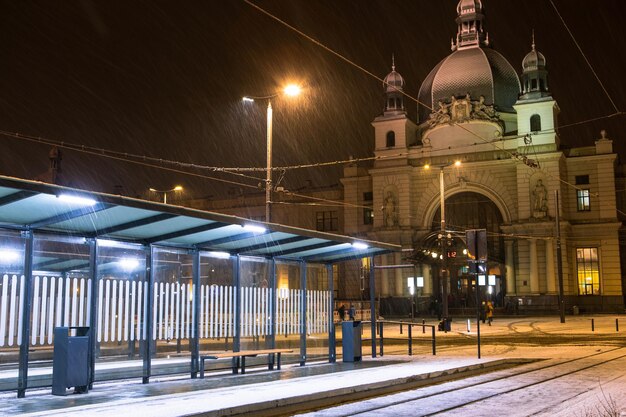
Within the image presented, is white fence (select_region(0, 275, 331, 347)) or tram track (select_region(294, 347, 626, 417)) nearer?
tram track (select_region(294, 347, 626, 417))

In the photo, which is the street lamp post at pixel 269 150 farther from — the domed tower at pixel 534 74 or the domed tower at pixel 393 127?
the domed tower at pixel 534 74

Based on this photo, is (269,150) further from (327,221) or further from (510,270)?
(327,221)

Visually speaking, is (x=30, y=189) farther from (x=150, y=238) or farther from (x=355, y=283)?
(x=355, y=283)

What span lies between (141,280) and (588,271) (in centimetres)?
5295

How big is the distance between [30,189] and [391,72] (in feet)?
210

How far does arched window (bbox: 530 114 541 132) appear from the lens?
62344 millimetres

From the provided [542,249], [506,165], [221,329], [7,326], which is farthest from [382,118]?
[7,326]

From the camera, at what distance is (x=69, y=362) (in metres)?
12.1

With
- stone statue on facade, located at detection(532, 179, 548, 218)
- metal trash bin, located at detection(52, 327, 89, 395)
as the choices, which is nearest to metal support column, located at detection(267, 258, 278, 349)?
metal trash bin, located at detection(52, 327, 89, 395)

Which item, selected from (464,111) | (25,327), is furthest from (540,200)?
(25,327)

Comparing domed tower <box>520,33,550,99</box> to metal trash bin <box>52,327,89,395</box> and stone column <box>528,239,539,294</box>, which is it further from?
metal trash bin <box>52,327,89,395</box>

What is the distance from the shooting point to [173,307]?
15.1 m

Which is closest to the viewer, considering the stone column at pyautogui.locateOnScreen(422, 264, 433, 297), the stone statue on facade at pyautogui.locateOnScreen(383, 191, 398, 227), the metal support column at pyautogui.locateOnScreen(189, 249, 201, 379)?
the metal support column at pyautogui.locateOnScreen(189, 249, 201, 379)

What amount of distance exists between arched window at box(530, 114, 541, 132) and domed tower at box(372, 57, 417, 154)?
11166 millimetres
